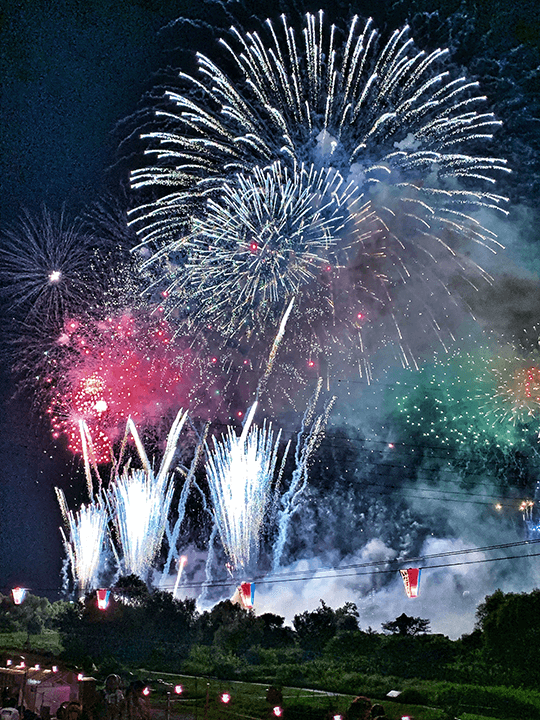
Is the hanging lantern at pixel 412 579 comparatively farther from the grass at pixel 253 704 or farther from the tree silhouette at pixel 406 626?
the tree silhouette at pixel 406 626

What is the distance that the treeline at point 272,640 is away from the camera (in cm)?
2519

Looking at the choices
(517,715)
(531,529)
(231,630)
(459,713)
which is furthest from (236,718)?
(531,529)

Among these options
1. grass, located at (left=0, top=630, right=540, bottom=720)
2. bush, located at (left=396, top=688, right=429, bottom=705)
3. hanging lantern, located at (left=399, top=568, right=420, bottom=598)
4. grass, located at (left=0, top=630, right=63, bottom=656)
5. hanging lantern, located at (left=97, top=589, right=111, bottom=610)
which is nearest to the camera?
hanging lantern, located at (left=399, top=568, right=420, bottom=598)

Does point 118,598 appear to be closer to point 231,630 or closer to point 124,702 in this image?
point 231,630

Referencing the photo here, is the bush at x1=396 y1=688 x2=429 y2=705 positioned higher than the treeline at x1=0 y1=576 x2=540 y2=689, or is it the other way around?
the treeline at x1=0 y1=576 x2=540 y2=689

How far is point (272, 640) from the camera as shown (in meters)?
35.2

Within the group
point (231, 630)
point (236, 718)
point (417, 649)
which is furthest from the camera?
point (231, 630)

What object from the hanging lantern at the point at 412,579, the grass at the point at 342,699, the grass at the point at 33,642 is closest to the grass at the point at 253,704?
the grass at the point at 342,699

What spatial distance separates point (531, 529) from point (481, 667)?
1966cm

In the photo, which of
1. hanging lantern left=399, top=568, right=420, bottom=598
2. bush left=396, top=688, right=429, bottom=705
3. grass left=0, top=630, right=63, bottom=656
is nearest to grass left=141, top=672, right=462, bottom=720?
bush left=396, top=688, right=429, bottom=705

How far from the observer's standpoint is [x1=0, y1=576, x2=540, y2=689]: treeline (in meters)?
25.2

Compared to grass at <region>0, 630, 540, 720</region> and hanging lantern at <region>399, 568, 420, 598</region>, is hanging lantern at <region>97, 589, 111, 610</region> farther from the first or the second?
hanging lantern at <region>399, 568, 420, 598</region>

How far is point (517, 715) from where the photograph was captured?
66.9 ft

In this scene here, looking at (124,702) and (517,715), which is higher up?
(124,702)
